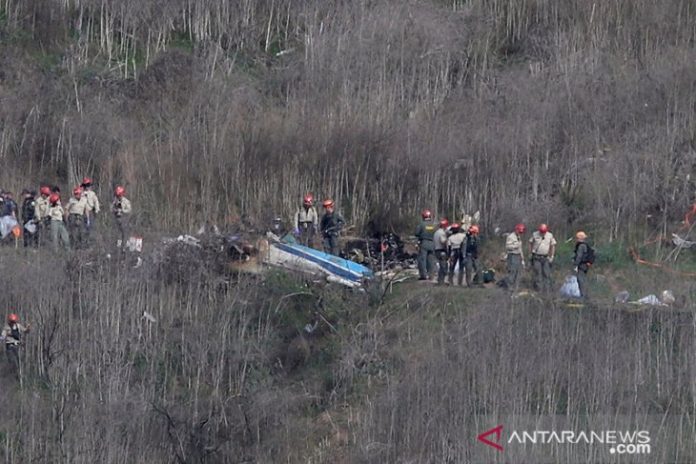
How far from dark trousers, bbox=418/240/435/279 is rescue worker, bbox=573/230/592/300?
7.62 feet

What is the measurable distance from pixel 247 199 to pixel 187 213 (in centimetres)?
108

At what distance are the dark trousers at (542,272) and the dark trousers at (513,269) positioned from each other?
24cm

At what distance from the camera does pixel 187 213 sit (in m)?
34.9

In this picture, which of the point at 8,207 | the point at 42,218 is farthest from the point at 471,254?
the point at 8,207

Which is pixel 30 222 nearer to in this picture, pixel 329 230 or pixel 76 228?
pixel 76 228

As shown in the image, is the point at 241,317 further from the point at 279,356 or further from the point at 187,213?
the point at 187,213

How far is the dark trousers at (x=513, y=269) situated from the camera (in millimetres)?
29938

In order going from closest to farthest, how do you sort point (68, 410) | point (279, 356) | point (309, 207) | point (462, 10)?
point (68, 410), point (279, 356), point (309, 207), point (462, 10)

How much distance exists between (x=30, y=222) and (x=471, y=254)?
23.7 feet

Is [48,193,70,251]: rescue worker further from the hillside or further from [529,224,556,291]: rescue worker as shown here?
[529,224,556,291]: rescue worker

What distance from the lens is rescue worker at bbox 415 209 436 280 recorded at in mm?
30672

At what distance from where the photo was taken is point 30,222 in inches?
1276

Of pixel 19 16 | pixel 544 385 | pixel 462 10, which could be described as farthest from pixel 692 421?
pixel 19 16

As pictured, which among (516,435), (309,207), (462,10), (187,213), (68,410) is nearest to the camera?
(516,435)
